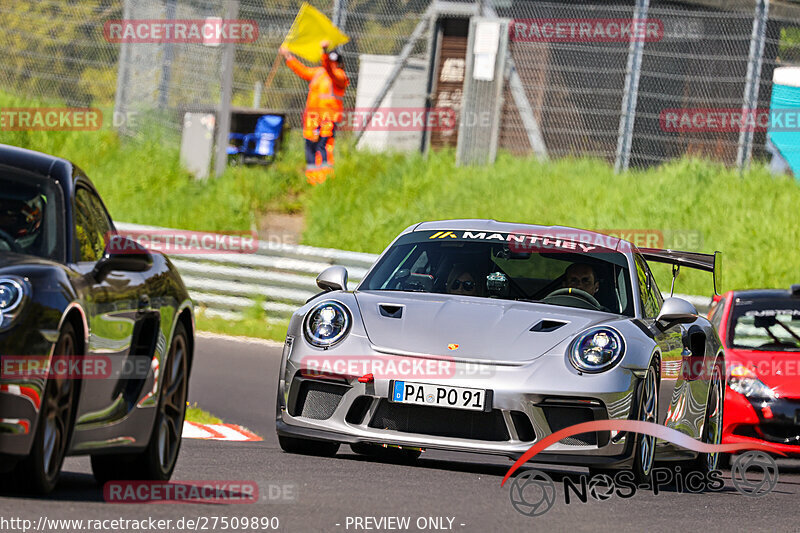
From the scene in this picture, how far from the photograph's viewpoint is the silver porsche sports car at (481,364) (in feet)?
24.6

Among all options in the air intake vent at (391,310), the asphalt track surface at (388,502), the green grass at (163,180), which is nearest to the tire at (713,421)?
the asphalt track surface at (388,502)

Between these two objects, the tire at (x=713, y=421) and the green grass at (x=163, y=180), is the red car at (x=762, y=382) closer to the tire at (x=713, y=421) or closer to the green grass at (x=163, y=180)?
the tire at (x=713, y=421)

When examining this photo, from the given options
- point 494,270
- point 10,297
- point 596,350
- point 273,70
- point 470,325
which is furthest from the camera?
point 273,70

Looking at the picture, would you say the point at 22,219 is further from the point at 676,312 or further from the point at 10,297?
the point at 676,312

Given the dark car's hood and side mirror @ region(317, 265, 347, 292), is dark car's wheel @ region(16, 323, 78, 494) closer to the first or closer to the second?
the dark car's hood

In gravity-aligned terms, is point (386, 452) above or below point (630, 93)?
below

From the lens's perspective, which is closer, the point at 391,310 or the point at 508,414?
the point at 508,414

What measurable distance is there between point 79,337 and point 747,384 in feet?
21.9

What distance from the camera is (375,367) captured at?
7629 millimetres

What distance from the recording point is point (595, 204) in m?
18.6

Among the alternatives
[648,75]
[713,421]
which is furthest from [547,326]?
[648,75]

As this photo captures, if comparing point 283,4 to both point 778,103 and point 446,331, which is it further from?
point 446,331

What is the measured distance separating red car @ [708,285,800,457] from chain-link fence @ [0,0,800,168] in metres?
6.60

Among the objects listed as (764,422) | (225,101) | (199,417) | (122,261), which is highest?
(225,101)
